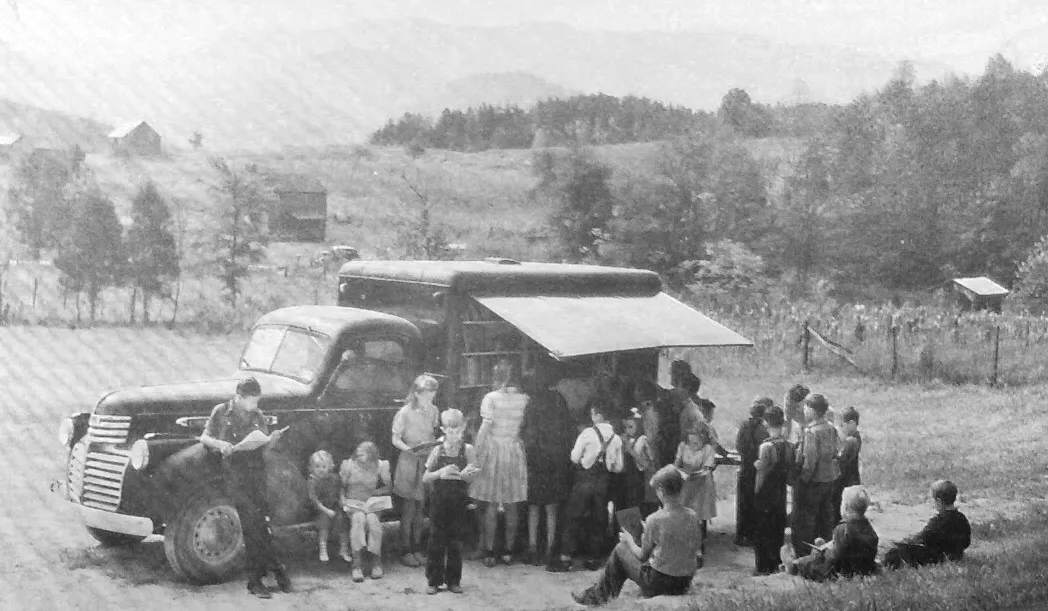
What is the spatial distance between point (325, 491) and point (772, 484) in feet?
11.5

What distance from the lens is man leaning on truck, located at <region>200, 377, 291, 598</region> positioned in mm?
6742

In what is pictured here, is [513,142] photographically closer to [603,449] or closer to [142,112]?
[142,112]

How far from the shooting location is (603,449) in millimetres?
7777

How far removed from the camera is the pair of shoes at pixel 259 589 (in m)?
6.64

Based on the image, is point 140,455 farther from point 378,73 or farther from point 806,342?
point 806,342

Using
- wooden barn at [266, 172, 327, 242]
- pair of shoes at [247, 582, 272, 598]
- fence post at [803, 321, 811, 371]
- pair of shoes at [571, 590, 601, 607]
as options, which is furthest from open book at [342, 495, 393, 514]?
wooden barn at [266, 172, 327, 242]

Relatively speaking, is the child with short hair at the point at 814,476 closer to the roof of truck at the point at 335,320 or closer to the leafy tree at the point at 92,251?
the roof of truck at the point at 335,320

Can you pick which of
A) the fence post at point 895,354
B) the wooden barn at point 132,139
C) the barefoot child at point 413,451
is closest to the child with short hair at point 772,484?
the barefoot child at point 413,451

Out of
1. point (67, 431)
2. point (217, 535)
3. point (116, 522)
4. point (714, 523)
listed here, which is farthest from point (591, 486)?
point (67, 431)

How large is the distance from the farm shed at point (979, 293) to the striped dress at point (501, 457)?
15.5m

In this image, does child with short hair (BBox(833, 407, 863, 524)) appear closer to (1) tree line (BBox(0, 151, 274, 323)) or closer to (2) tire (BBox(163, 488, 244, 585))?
(2) tire (BBox(163, 488, 244, 585))

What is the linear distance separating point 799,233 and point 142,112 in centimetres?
1848

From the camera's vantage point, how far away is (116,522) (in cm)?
689

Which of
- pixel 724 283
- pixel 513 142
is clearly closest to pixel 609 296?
pixel 724 283
